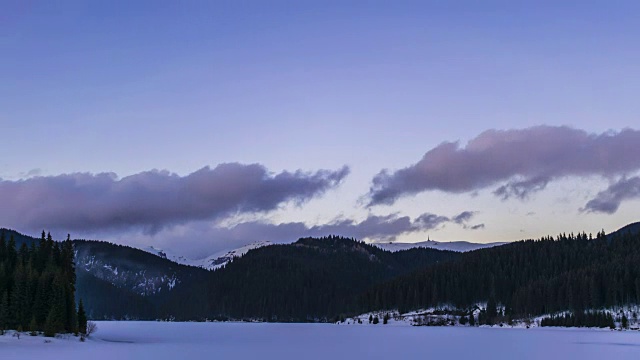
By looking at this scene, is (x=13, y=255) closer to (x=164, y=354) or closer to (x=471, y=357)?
(x=164, y=354)

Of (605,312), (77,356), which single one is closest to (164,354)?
(77,356)

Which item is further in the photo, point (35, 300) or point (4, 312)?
point (35, 300)

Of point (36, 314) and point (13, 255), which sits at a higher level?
point (13, 255)

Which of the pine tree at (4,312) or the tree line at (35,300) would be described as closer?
the pine tree at (4,312)

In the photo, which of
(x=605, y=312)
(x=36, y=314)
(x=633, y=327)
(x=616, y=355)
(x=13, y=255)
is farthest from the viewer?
(x=605, y=312)

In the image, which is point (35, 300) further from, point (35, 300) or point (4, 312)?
point (4, 312)

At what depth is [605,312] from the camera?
193 meters

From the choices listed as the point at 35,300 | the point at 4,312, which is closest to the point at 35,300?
the point at 35,300

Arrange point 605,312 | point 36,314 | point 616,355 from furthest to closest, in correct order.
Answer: point 605,312, point 36,314, point 616,355

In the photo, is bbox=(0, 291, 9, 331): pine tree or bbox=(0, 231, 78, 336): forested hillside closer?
bbox=(0, 291, 9, 331): pine tree

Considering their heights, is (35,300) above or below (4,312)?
above

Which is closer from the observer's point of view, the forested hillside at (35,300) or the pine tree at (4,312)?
the pine tree at (4,312)

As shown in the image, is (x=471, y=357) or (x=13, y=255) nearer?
(x=471, y=357)

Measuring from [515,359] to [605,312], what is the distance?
137702 mm
